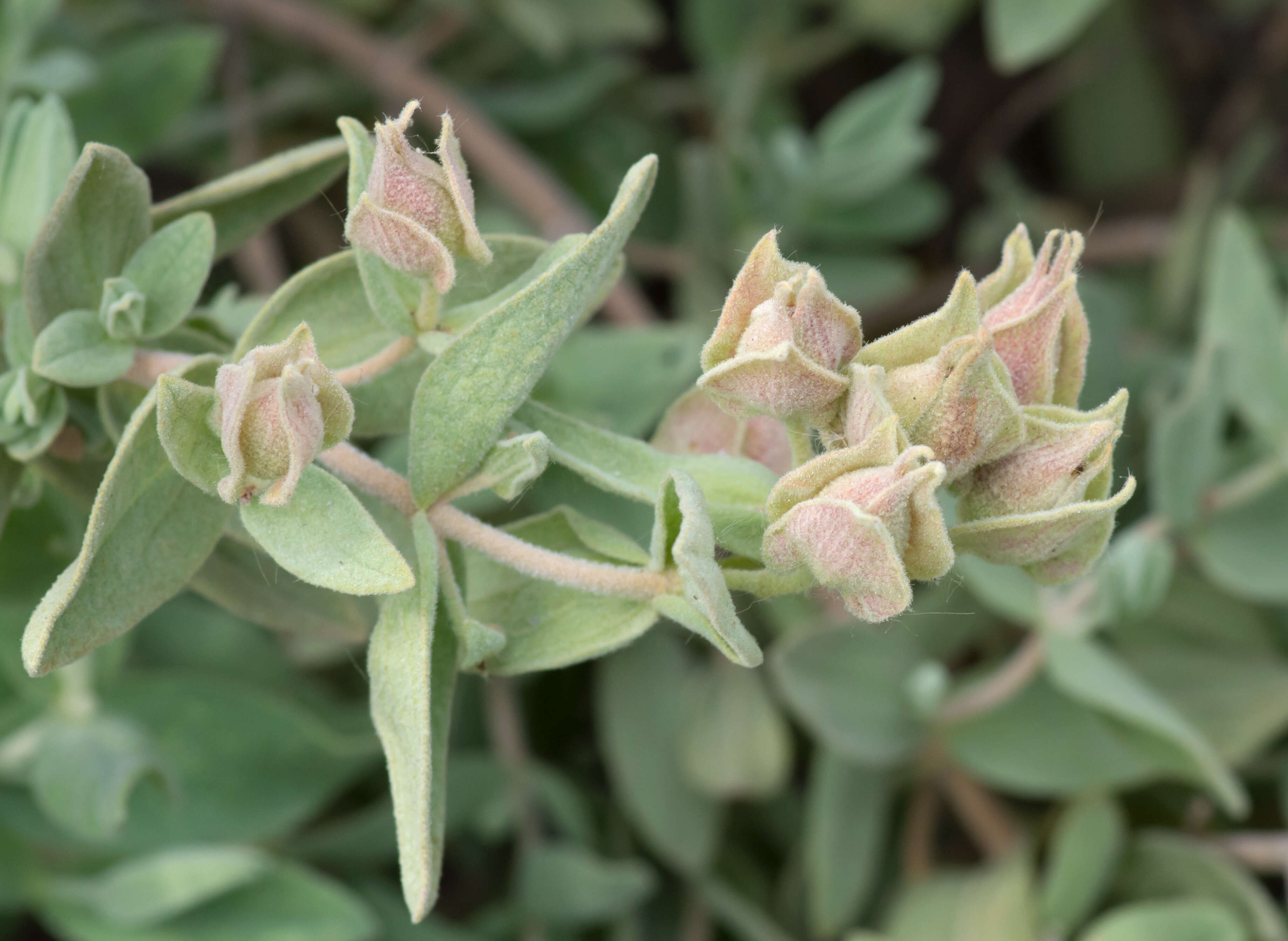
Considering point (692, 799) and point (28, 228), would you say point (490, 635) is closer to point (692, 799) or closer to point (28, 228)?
point (28, 228)

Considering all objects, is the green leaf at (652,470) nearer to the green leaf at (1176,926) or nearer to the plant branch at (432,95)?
the green leaf at (1176,926)

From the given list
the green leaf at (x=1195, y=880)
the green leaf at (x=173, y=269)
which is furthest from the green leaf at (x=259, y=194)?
the green leaf at (x=1195, y=880)

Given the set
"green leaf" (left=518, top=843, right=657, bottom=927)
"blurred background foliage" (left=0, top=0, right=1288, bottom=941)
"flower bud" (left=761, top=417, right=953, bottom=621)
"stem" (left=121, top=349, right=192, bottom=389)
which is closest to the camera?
"flower bud" (left=761, top=417, right=953, bottom=621)

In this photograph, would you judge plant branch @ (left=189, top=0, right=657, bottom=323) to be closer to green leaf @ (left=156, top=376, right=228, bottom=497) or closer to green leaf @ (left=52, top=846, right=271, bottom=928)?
green leaf @ (left=52, top=846, right=271, bottom=928)

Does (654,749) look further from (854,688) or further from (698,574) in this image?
(698,574)

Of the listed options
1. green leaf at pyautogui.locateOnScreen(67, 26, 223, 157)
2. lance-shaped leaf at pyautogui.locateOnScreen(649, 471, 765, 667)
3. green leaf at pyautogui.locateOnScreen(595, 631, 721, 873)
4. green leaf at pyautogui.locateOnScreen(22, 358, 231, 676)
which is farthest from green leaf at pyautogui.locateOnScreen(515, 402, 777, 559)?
green leaf at pyautogui.locateOnScreen(67, 26, 223, 157)
